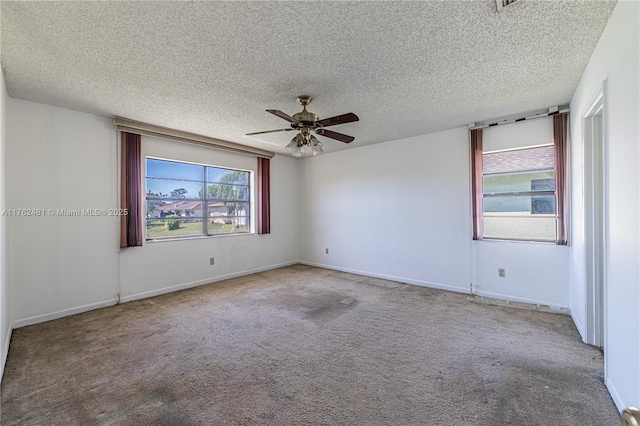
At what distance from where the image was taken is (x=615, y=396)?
1799 mm

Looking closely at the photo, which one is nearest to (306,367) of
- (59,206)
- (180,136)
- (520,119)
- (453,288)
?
(453,288)

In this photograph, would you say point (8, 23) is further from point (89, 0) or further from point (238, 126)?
point (238, 126)

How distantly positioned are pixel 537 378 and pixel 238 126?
4434 millimetres

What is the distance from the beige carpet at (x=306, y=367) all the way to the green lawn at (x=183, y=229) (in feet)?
3.95

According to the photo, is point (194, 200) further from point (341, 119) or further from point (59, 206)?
point (341, 119)

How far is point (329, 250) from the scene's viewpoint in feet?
20.1

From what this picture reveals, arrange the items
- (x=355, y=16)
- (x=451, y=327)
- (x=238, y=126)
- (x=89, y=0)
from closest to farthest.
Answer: (x=89, y=0) < (x=355, y=16) < (x=451, y=327) < (x=238, y=126)

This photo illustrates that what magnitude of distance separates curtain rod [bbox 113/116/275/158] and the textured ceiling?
29 centimetres

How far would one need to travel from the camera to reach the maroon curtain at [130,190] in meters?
3.93

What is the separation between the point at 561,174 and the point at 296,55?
11.7ft

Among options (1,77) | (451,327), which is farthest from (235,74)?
(451,327)

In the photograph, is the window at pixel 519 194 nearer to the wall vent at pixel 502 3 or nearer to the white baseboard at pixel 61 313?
the wall vent at pixel 502 3

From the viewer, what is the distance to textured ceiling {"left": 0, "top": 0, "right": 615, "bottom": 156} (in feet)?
5.83

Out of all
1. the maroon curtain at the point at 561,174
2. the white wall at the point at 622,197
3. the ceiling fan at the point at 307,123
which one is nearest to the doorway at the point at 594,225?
the white wall at the point at 622,197
